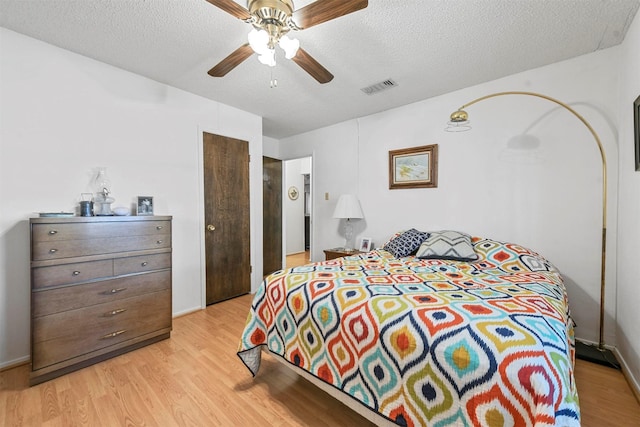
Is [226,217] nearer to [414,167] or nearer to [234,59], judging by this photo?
[234,59]

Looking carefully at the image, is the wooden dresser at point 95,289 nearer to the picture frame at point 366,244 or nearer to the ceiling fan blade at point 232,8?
the ceiling fan blade at point 232,8

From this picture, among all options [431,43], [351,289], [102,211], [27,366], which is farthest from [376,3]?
[27,366]

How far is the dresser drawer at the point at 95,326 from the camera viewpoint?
6.01ft

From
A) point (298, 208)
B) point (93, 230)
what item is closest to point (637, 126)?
point (93, 230)

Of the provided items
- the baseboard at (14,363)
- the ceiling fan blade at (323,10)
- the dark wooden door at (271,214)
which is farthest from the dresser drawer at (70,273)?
the dark wooden door at (271,214)

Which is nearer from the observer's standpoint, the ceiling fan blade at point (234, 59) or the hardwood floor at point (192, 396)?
the hardwood floor at point (192, 396)

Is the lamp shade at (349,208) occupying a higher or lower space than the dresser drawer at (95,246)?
higher

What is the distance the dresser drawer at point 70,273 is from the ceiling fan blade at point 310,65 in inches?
81.5

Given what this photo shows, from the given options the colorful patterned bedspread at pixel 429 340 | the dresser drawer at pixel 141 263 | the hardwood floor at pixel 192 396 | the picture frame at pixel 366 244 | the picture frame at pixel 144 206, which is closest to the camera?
the colorful patterned bedspread at pixel 429 340

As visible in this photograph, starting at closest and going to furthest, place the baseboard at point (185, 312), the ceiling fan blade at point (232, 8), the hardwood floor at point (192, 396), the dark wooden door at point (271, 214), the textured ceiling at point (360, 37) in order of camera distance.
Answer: the ceiling fan blade at point (232, 8) → the hardwood floor at point (192, 396) → the textured ceiling at point (360, 37) → the baseboard at point (185, 312) → the dark wooden door at point (271, 214)

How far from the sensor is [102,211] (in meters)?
2.29

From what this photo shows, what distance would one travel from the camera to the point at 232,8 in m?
1.35

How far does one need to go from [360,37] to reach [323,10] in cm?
80

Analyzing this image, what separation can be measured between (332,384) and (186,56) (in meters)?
2.71
